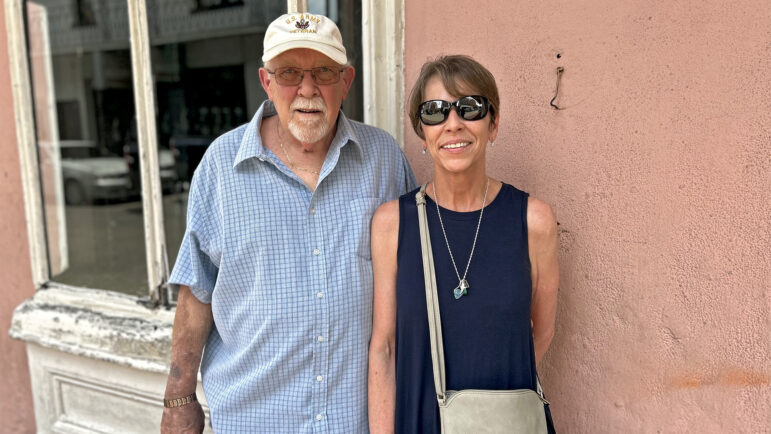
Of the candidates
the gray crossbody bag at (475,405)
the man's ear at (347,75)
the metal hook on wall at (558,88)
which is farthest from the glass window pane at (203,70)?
the gray crossbody bag at (475,405)

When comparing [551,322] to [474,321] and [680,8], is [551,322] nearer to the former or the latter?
[474,321]

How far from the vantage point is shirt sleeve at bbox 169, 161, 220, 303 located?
1674 mm

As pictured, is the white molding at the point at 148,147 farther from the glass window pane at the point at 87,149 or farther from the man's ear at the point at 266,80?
the man's ear at the point at 266,80

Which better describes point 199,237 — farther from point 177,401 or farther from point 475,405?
point 475,405

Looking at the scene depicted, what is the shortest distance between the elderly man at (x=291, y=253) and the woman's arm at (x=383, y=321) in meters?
0.05

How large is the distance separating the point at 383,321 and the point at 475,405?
1.16ft

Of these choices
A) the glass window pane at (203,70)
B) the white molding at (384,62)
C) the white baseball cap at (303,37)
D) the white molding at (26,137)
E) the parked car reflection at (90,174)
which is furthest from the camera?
the parked car reflection at (90,174)

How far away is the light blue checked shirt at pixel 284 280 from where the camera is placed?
1.63 meters

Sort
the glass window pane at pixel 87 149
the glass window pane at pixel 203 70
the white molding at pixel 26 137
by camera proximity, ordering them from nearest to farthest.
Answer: the glass window pane at pixel 203 70
the white molding at pixel 26 137
the glass window pane at pixel 87 149

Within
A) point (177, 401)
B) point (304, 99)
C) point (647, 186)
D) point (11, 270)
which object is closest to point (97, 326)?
point (11, 270)

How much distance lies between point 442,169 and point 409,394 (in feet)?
2.12

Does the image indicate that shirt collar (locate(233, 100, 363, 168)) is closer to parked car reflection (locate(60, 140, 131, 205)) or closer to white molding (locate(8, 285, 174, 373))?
white molding (locate(8, 285, 174, 373))

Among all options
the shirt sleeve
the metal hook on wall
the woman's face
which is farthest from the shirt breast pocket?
the metal hook on wall

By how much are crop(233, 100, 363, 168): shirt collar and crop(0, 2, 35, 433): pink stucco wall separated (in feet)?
6.96
